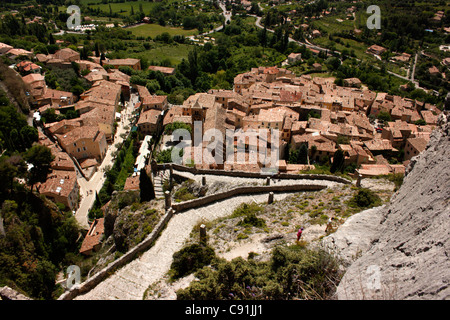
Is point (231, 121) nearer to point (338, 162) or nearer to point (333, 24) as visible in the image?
point (338, 162)

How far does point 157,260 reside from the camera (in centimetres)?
1709

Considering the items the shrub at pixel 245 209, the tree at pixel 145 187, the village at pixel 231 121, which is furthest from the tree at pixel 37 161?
the shrub at pixel 245 209

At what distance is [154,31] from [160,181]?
104221 mm

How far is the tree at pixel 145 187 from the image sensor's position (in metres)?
23.4

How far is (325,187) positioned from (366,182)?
12.3 feet

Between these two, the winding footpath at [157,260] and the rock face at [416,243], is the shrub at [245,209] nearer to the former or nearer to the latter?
the winding footpath at [157,260]

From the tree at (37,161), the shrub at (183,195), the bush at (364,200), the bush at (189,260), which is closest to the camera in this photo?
the bush at (189,260)

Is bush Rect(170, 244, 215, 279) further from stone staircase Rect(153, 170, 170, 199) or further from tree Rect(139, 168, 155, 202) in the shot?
stone staircase Rect(153, 170, 170, 199)

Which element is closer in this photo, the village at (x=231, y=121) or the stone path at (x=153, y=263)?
the stone path at (x=153, y=263)

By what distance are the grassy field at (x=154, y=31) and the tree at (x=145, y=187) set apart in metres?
99.7

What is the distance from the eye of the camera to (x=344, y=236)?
13219mm

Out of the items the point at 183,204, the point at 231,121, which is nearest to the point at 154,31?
the point at 231,121

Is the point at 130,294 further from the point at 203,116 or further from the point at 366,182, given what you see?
the point at 203,116

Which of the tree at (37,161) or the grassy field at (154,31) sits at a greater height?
the grassy field at (154,31)
